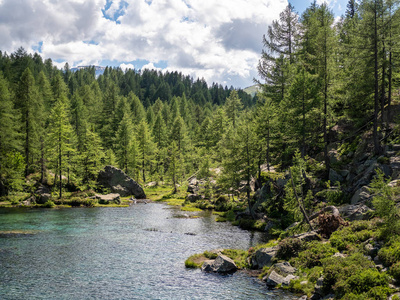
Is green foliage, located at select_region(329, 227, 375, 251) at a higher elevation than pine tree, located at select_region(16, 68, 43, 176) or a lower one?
lower

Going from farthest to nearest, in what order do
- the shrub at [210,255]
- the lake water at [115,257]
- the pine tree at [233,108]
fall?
the pine tree at [233,108]
the shrub at [210,255]
the lake water at [115,257]

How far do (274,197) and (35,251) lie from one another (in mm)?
29147

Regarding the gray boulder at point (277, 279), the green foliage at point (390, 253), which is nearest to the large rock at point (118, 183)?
the gray boulder at point (277, 279)

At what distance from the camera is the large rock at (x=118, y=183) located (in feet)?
232

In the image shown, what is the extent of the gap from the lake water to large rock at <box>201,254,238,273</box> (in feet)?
2.48

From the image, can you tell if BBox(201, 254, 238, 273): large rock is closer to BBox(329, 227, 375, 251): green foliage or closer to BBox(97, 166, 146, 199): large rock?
BBox(329, 227, 375, 251): green foliage

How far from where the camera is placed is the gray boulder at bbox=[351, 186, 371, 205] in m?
29.0

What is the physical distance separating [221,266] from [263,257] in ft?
12.4

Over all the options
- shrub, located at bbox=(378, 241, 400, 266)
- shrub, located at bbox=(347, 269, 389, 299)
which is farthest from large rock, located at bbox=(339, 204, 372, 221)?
shrub, located at bbox=(347, 269, 389, 299)

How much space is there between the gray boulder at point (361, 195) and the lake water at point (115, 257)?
434 inches

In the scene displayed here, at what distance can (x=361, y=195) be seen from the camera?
2959cm

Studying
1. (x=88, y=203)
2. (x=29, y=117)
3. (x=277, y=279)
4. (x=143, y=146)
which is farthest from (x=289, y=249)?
(x=143, y=146)

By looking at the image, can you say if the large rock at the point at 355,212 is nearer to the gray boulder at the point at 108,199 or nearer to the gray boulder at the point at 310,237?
the gray boulder at the point at 310,237

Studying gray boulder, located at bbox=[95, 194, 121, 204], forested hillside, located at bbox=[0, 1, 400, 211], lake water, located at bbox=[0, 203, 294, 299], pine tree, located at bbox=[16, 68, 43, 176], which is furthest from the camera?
pine tree, located at bbox=[16, 68, 43, 176]
